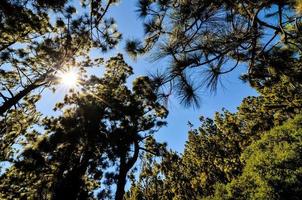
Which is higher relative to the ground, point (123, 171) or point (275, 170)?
point (123, 171)

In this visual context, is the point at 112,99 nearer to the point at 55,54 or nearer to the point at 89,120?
the point at 89,120

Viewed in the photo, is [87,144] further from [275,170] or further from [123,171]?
[275,170]

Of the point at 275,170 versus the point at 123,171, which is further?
the point at 123,171

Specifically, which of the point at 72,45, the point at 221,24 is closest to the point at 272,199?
the point at 221,24

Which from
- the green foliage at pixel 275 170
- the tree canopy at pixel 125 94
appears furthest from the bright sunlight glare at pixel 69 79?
the green foliage at pixel 275 170

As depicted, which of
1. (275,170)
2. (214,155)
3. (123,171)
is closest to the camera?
(275,170)

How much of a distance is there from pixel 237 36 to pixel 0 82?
11.9 meters

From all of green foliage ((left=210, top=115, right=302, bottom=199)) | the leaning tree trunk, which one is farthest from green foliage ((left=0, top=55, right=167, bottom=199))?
green foliage ((left=210, top=115, right=302, bottom=199))

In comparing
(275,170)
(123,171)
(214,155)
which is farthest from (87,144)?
(214,155)

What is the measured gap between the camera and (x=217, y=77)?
5.02m

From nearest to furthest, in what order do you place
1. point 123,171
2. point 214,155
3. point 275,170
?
point 275,170 → point 123,171 → point 214,155

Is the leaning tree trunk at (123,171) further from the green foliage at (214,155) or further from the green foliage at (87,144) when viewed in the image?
the green foliage at (214,155)

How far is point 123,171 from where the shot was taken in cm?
1193

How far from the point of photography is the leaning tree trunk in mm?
11102
